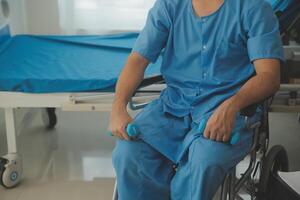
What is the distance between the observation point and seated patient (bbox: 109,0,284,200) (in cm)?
128

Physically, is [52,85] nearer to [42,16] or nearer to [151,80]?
[151,80]

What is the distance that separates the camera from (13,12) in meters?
3.09

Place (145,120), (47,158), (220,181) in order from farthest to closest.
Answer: (47,158) < (145,120) < (220,181)

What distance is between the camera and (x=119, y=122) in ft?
4.60

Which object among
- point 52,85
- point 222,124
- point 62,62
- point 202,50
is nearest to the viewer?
point 222,124

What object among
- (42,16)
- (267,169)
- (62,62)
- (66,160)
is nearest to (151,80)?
(267,169)

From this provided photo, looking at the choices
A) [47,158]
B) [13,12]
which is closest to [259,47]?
[47,158]

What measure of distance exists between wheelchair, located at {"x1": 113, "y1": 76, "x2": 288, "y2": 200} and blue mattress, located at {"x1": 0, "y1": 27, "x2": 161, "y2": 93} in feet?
0.97

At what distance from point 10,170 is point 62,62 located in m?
0.61

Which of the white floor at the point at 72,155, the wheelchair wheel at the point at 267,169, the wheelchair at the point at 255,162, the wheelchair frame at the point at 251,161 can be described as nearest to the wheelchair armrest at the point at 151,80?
the wheelchair at the point at 255,162

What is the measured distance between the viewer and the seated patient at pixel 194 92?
4.20 ft

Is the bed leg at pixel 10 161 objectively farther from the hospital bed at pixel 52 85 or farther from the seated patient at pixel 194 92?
the seated patient at pixel 194 92

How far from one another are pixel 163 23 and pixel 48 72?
79 cm

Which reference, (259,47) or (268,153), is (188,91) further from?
(268,153)
